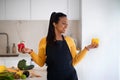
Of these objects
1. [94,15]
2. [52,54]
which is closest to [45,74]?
[52,54]

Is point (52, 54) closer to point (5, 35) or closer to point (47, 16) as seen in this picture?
point (47, 16)

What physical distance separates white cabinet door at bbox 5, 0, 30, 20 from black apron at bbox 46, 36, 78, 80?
2386mm

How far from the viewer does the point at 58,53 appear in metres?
1.81

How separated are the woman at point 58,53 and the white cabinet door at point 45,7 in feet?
7.09

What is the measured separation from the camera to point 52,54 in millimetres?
1801

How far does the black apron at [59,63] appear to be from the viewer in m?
1.78

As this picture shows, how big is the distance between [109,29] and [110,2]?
470mm

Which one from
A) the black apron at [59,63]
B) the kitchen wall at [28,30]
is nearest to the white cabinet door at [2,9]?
the kitchen wall at [28,30]

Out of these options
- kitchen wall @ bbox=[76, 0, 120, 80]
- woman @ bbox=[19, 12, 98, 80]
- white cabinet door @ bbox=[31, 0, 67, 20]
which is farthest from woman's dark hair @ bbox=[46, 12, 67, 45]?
white cabinet door @ bbox=[31, 0, 67, 20]

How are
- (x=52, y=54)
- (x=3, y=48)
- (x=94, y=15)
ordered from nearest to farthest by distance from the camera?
1. (x=52, y=54)
2. (x=94, y=15)
3. (x=3, y=48)

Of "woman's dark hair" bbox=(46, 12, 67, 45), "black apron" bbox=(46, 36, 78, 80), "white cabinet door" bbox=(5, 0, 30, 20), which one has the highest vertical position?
"white cabinet door" bbox=(5, 0, 30, 20)

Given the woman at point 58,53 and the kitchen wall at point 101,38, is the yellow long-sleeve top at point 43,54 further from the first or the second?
the kitchen wall at point 101,38

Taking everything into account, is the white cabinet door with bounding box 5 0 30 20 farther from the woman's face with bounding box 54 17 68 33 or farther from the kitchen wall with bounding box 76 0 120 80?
the woman's face with bounding box 54 17 68 33

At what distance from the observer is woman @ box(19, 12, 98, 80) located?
1.79 m
